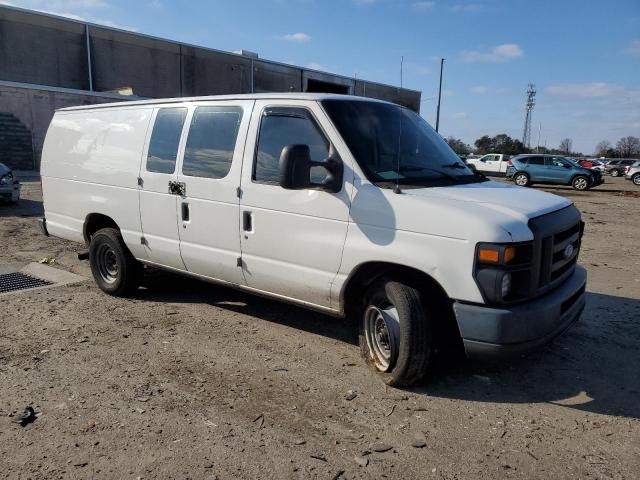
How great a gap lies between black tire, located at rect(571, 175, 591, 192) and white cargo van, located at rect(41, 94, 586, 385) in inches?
951

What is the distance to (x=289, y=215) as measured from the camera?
13.6 ft

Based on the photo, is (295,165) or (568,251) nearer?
(295,165)

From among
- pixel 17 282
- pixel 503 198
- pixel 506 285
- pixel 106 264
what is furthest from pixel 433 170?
pixel 17 282

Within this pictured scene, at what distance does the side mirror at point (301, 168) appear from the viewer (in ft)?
11.8

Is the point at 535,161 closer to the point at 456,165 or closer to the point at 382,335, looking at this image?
the point at 456,165

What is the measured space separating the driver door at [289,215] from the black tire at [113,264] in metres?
1.92

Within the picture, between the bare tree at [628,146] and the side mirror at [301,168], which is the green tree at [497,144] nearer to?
the bare tree at [628,146]

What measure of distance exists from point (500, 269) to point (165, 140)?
11.6 ft

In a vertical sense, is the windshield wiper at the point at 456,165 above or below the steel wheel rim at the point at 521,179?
above

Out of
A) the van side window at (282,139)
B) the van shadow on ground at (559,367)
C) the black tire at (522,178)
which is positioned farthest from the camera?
the black tire at (522,178)

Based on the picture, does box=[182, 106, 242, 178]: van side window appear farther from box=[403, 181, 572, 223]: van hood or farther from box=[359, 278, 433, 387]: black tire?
box=[359, 278, 433, 387]: black tire

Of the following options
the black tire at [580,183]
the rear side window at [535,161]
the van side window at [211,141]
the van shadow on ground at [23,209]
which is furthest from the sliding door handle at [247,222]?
the black tire at [580,183]

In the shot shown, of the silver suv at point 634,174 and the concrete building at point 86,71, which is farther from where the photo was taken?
the silver suv at point 634,174

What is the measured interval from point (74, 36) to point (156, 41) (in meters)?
5.77
